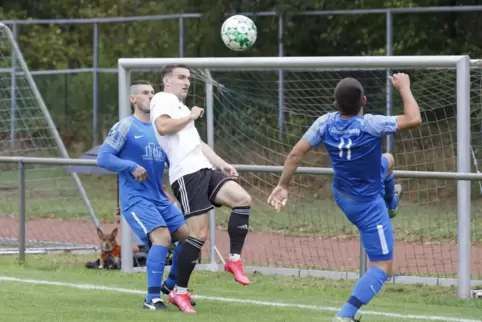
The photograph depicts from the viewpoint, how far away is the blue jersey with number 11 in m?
8.20

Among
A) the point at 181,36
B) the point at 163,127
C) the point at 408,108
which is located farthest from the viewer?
the point at 181,36

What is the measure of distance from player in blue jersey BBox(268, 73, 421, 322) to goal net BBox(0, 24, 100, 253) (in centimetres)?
692

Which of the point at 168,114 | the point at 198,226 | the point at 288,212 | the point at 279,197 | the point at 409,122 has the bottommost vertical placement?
the point at 288,212

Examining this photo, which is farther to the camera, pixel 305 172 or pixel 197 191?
pixel 305 172

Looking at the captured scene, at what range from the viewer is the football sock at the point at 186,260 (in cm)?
928

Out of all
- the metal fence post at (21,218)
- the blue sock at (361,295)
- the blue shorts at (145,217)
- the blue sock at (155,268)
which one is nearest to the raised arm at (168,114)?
the blue shorts at (145,217)

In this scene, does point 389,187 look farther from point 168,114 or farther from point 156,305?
point 156,305

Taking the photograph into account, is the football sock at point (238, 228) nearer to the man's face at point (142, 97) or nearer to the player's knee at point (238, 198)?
the player's knee at point (238, 198)

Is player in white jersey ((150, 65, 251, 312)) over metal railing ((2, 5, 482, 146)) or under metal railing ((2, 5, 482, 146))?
under

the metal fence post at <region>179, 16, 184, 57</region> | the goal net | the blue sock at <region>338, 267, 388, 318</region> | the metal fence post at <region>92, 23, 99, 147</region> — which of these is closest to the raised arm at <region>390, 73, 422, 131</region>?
the blue sock at <region>338, 267, 388, 318</region>

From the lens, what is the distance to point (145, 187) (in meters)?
9.63

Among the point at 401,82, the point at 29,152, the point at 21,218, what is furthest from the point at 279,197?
the point at 29,152

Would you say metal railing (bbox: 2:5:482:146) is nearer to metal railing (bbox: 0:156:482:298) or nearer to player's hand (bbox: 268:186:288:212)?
metal railing (bbox: 0:156:482:298)

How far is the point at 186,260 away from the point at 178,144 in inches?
35.3
